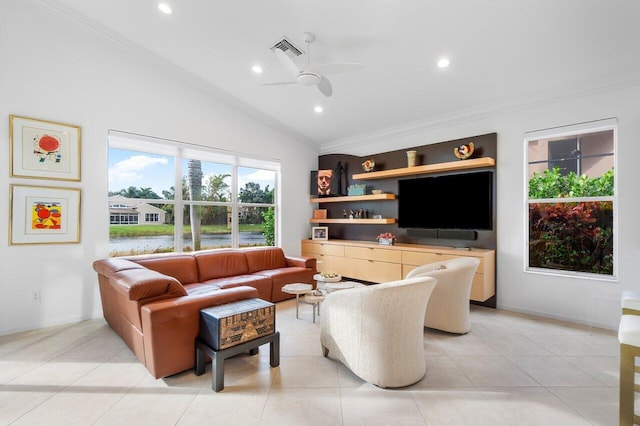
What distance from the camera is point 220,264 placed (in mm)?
4477

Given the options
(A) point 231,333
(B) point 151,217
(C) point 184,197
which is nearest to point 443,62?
(A) point 231,333

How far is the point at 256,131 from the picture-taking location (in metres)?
5.42

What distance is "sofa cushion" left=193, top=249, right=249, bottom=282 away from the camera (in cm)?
429

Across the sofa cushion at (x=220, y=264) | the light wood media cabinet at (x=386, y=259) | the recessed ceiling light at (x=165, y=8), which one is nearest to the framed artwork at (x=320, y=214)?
the light wood media cabinet at (x=386, y=259)

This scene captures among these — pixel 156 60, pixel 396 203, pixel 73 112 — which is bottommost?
pixel 396 203

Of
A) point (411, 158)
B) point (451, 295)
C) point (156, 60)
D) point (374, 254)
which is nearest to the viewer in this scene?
point (451, 295)

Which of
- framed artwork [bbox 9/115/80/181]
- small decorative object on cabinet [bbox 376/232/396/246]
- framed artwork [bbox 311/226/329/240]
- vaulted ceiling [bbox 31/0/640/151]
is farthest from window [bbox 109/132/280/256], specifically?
small decorative object on cabinet [bbox 376/232/396/246]

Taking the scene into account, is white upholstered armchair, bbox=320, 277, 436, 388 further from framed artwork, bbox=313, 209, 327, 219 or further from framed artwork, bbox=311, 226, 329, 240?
framed artwork, bbox=313, 209, 327, 219

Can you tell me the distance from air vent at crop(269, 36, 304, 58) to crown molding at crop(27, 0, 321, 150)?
1760 millimetres

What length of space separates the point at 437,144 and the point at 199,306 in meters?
4.16

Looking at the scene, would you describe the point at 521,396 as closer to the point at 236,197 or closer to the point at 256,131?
the point at 236,197

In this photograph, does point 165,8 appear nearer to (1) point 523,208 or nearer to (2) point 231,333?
(2) point 231,333

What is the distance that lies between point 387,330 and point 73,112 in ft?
14.4

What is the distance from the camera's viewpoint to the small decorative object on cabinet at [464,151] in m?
4.33
